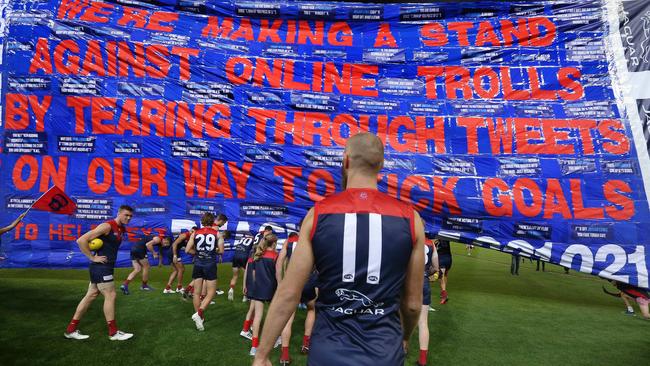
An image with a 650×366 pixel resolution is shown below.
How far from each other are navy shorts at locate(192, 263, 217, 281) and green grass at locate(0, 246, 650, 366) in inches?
36.7

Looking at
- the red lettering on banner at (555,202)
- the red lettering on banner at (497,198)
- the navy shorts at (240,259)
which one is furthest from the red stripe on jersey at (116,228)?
the red lettering on banner at (555,202)

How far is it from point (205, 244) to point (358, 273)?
5.47m

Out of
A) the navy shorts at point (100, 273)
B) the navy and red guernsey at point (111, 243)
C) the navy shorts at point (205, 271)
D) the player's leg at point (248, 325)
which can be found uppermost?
the navy and red guernsey at point (111, 243)

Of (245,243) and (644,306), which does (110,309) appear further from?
(644,306)

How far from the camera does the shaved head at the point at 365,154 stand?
198 centimetres

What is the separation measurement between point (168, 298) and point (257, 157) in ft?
14.1

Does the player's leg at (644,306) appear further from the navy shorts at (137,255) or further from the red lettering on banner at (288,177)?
the navy shorts at (137,255)

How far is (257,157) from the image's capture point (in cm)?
764

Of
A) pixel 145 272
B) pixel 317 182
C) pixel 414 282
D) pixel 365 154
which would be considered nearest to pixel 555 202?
pixel 317 182

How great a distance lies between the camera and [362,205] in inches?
74.9

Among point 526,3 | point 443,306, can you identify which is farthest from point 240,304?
point 526,3

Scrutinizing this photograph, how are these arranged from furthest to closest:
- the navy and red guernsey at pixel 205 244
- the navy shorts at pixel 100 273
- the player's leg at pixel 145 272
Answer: the player's leg at pixel 145 272 < the navy and red guernsey at pixel 205 244 < the navy shorts at pixel 100 273

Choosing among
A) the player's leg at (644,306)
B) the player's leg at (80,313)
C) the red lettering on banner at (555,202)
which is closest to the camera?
the player's leg at (80,313)

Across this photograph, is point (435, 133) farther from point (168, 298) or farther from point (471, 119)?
point (168, 298)
